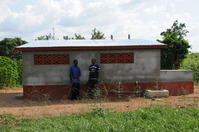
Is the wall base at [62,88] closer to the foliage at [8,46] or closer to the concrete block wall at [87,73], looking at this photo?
the concrete block wall at [87,73]

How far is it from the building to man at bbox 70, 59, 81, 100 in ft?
1.48

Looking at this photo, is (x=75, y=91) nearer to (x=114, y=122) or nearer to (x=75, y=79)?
(x=75, y=79)

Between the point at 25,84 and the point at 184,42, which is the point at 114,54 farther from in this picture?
the point at 184,42

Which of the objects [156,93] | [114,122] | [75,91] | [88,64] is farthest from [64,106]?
[156,93]

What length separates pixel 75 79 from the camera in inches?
520

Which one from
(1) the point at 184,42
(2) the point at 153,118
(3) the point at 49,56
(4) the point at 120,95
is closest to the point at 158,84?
(4) the point at 120,95

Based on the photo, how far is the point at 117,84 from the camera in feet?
45.2

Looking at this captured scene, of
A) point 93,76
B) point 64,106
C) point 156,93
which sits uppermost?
point 93,76

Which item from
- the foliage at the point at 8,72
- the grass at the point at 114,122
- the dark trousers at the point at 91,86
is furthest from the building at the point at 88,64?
the foliage at the point at 8,72

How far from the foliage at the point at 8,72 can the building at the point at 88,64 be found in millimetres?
5202

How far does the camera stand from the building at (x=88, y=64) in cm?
1359

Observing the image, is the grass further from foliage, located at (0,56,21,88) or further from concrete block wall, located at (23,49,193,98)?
foliage, located at (0,56,21,88)

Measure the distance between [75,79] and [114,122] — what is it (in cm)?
510

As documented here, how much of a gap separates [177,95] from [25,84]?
6.19 m
